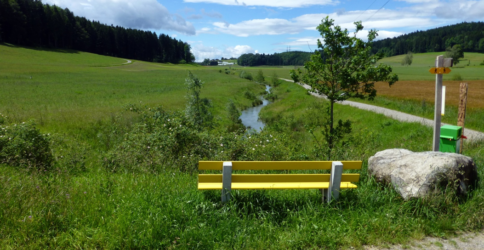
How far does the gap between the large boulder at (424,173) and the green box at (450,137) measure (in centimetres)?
244

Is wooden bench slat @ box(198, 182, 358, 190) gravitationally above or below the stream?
above

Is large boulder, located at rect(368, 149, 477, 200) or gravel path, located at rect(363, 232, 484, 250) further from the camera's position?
large boulder, located at rect(368, 149, 477, 200)

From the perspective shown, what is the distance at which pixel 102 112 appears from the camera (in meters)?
18.9

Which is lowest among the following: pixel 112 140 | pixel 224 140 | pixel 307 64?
pixel 112 140

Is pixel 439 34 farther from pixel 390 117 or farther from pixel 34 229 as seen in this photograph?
pixel 34 229

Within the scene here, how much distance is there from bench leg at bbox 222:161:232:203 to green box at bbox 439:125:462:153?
5436 millimetres

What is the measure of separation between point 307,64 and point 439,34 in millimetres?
161661

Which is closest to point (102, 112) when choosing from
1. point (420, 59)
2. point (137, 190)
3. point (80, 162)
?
point (80, 162)

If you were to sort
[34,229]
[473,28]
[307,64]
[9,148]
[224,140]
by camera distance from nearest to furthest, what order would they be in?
[34,229] < [9,148] < [224,140] < [307,64] < [473,28]

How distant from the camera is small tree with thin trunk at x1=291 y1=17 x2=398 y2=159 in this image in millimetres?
9950

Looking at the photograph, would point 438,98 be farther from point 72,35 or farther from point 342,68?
point 72,35

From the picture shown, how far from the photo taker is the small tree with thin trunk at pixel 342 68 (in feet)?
32.6

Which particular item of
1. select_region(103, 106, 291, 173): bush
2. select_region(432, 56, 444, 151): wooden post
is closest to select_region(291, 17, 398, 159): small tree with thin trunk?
select_region(103, 106, 291, 173): bush

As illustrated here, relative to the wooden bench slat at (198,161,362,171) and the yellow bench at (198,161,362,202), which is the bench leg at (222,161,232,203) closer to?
the yellow bench at (198,161,362,202)
